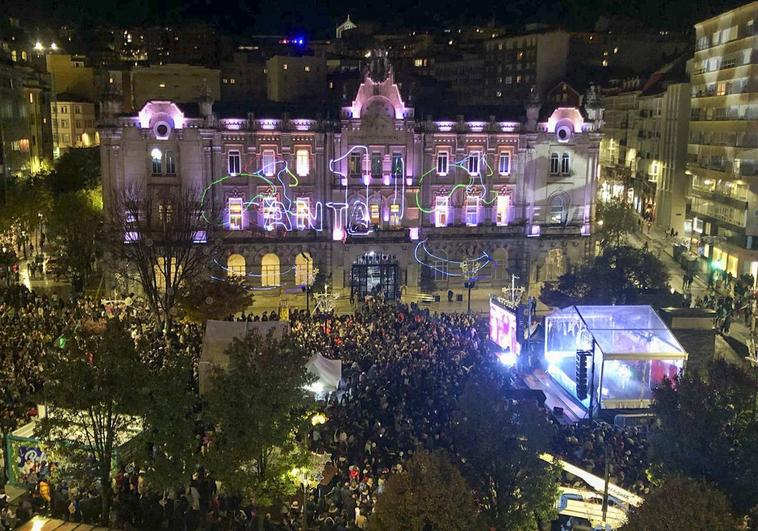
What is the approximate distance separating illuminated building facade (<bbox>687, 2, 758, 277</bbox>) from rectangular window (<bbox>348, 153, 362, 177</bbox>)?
28297mm

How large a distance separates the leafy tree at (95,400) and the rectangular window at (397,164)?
35.1m

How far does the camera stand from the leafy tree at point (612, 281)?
4788 centimetres

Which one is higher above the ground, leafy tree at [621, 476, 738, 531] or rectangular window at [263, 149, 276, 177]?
rectangular window at [263, 149, 276, 177]

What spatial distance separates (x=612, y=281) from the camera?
48.5 m

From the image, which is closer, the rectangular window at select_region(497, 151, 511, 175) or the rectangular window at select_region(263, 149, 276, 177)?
the rectangular window at select_region(263, 149, 276, 177)

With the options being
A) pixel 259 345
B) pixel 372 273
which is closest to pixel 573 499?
pixel 259 345

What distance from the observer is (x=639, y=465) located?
26.4 m

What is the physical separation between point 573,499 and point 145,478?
12.8 metres

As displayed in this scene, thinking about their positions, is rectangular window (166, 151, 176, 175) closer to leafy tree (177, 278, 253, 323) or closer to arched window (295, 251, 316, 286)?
arched window (295, 251, 316, 286)

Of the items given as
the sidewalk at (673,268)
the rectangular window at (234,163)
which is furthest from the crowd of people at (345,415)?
the sidewalk at (673,268)

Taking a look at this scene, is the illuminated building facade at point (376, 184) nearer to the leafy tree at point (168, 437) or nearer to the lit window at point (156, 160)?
the lit window at point (156, 160)

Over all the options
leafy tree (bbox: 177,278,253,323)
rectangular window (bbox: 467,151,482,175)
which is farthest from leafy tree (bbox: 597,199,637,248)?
leafy tree (bbox: 177,278,253,323)

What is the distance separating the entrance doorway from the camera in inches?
2240

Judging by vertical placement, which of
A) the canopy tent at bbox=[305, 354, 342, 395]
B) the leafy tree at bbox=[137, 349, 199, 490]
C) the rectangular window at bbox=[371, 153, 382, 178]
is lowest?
the canopy tent at bbox=[305, 354, 342, 395]
